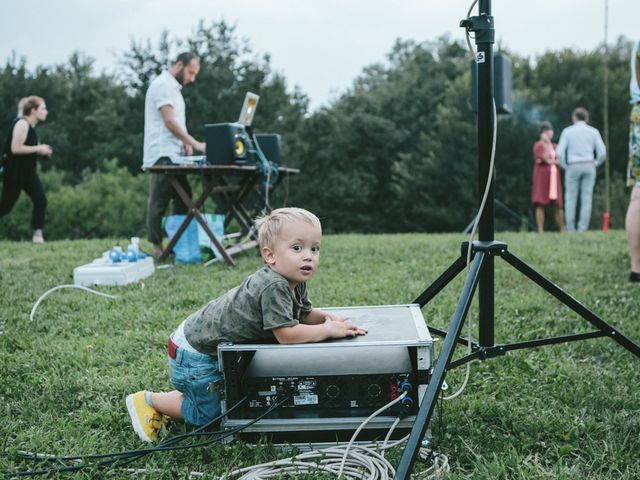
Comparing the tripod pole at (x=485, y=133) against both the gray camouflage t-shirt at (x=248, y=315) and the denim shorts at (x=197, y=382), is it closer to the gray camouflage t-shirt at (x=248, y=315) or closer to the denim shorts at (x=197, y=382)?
the gray camouflage t-shirt at (x=248, y=315)

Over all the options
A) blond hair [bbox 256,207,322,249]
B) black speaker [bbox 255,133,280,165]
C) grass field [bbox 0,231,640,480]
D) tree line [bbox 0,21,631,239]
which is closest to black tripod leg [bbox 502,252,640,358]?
grass field [bbox 0,231,640,480]

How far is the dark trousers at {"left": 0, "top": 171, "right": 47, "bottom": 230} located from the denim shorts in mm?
5991

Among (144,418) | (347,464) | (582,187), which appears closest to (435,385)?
(347,464)

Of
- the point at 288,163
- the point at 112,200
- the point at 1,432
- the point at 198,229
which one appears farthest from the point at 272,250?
the point at 288,163

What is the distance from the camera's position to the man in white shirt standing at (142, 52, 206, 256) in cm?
575

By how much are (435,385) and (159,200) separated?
4.61 metres

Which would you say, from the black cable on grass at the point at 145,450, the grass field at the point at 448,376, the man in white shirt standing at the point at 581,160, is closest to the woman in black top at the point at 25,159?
the grass field at the point at 448,376

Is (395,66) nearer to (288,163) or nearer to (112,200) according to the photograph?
(288,163)

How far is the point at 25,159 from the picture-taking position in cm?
743

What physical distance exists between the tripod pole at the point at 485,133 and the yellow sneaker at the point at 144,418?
1107 millimetres

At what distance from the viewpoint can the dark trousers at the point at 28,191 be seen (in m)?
7.43

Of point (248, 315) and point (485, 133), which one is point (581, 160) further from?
point (248, 315)

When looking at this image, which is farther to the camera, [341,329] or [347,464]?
[341,329]

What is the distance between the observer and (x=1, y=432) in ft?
7.12
